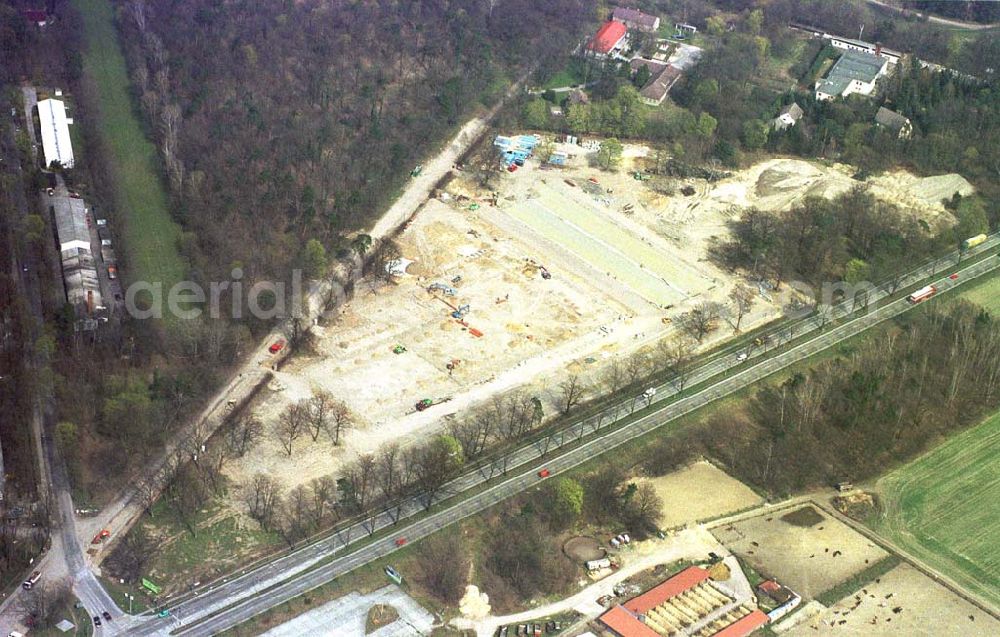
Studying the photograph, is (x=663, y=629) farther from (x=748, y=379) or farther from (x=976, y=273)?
(x=976, y=273)

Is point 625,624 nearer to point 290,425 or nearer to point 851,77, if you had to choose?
point 290,425

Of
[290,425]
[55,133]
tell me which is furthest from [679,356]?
[55,133]

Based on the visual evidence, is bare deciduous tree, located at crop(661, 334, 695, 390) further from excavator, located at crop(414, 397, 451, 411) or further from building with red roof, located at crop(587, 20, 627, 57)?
building with red roof, located at crop(587, 20, 627, 57)

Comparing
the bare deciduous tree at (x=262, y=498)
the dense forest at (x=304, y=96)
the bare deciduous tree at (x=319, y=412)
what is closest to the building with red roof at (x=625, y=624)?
the bare deciduous tree at (x=262, y=498)

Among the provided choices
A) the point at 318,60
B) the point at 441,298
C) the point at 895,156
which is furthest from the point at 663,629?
the point at 318,60

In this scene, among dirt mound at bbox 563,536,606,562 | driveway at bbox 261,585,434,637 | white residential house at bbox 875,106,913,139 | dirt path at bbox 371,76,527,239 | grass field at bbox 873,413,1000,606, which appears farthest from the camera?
white residential house at bbox 875,106,913,139

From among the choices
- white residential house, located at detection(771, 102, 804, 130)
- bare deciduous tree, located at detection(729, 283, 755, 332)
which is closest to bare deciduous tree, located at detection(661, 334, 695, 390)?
bare deciduous tree, located at detection(729, 283, 755, 332)

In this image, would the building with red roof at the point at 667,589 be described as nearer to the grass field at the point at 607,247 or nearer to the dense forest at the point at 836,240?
the grass field at the point at 607,247
